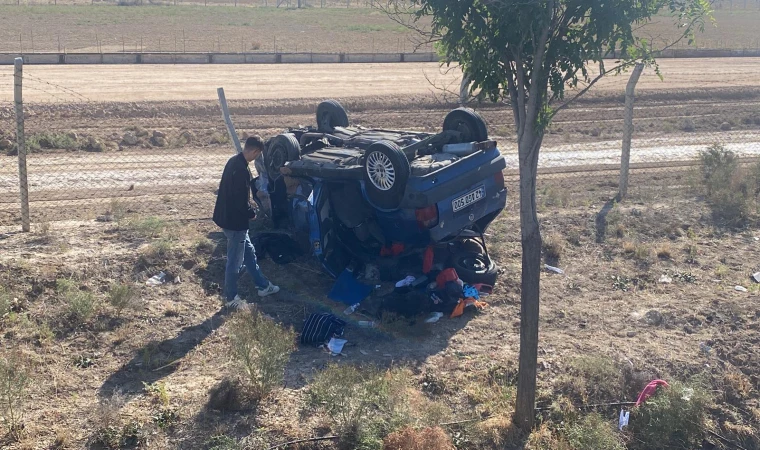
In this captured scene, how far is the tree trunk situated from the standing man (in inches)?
119

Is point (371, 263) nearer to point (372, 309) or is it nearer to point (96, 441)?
point (372, 309)

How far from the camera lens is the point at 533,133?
5582 mm

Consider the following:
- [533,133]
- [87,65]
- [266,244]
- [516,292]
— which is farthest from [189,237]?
[87,65]

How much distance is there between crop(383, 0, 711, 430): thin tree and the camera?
5336mm

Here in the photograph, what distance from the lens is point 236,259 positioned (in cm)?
800

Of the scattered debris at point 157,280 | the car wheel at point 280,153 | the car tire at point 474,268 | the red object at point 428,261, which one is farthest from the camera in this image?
the car wheel at point 280,153

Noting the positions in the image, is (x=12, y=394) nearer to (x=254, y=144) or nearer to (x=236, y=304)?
(x=236, y=304)

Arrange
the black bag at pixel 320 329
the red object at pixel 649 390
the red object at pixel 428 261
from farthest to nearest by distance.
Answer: the red object at pixel 428 261 < the black bag at pixel 320 329 < the red object at pixel 649 390

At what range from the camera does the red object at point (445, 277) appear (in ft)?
27.6

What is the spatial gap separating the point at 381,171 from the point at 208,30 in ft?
154

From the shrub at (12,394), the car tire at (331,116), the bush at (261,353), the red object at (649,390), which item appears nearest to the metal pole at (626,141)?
the car tire at (331,116)

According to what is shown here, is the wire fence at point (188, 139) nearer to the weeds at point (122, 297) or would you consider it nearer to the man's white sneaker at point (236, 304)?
the weeds at point (122, 297)

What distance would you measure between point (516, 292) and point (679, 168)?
772cm

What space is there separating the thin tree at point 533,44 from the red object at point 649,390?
5.09 feet
